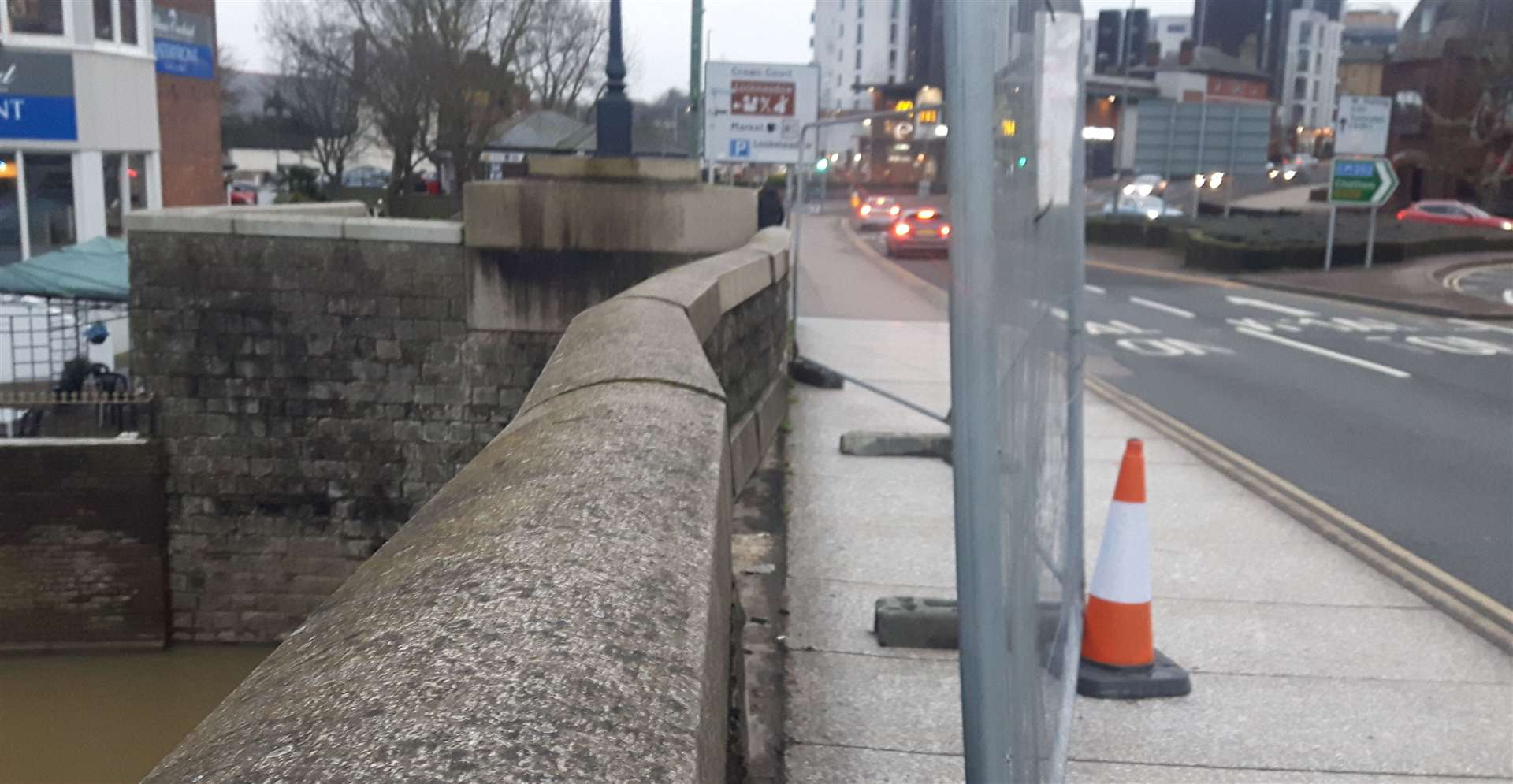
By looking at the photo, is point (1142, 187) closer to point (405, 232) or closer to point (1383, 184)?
point (1383, 184)

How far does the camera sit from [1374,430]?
37.2 feet

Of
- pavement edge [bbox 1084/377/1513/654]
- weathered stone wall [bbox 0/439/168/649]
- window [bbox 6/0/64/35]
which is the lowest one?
weathered stone wall [bbox 0/439/168/649]

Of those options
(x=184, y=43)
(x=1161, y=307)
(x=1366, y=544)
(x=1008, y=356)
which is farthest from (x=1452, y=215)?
(x=1008, y=356)

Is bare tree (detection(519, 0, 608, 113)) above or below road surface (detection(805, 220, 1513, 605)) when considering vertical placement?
above

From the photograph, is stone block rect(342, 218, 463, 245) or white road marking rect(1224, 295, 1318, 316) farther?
white road marking rect(1224, 295, 1318, 316)

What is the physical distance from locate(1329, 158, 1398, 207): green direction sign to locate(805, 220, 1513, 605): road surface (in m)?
5.79

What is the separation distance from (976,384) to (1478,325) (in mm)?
23244

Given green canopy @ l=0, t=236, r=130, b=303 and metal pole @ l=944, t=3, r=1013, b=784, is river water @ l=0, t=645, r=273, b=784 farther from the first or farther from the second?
metal pole @ l=944, t=3, r=1013, b=784

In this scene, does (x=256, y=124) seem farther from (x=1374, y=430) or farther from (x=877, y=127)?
(x=1374, y=430)

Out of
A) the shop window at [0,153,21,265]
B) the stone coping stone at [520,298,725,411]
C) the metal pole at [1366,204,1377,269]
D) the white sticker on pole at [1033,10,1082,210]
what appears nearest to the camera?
the white sticker on pole at [1033,10,1082,210]

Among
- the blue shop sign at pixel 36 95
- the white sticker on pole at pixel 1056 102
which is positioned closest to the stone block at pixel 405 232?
the blue shop sign at pixel 36 95

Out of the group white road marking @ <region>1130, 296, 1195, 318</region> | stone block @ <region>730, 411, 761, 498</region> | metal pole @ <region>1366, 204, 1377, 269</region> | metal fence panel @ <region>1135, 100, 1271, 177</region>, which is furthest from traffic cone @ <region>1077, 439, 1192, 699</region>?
metal pole @ <region>1366, 204, 1377, 269</region>

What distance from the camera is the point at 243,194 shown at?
5322 centimetres

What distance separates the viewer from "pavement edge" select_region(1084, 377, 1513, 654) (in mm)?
5816
